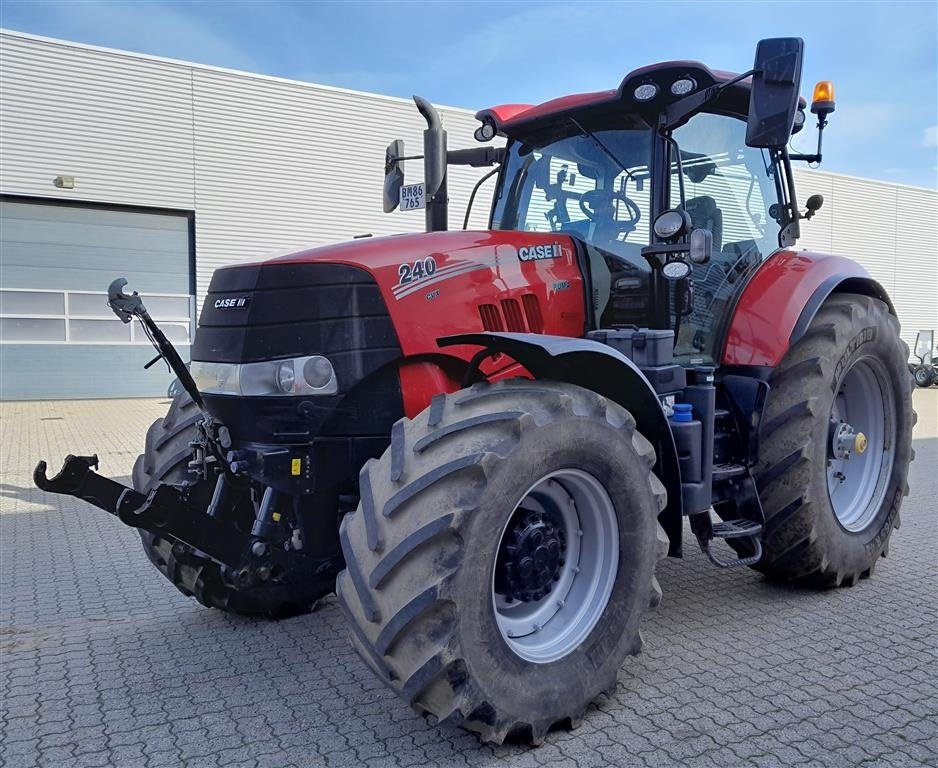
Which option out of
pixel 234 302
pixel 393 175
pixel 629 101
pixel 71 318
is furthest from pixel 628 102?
pixel 71 318

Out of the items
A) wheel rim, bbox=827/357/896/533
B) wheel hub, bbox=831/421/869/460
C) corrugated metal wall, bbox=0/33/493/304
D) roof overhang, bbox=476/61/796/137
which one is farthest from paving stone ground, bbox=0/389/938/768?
corrugated metal wall, bbox=0/33/493/304

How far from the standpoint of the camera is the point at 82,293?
1623cm

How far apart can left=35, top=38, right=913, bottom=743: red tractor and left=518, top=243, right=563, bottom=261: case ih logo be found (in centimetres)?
2

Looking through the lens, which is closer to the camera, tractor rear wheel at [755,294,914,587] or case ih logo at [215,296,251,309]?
case ih logo at [215,296,251,309]

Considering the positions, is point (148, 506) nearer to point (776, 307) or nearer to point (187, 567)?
point (187, 567)

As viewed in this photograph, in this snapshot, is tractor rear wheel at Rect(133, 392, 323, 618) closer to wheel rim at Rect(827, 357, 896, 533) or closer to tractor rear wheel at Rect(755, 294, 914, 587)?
tractor rear wheel at Rect(755, 294, 914, 587)

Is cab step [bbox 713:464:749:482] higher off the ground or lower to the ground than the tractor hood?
lower

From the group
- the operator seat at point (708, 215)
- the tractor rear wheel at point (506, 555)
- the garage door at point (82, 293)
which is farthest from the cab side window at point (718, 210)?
the garage door at point (82, 293)

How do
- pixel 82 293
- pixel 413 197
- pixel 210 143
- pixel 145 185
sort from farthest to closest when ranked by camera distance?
pixel 210 143
pixel 145 185
pixel 82 293
pixel 413 197

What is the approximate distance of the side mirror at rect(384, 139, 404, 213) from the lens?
4250mm

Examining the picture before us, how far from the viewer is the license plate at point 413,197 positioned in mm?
3971

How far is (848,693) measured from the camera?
3.18 metres

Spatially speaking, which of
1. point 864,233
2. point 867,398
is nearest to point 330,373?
point 867,398

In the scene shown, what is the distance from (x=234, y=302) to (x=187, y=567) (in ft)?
4.54
